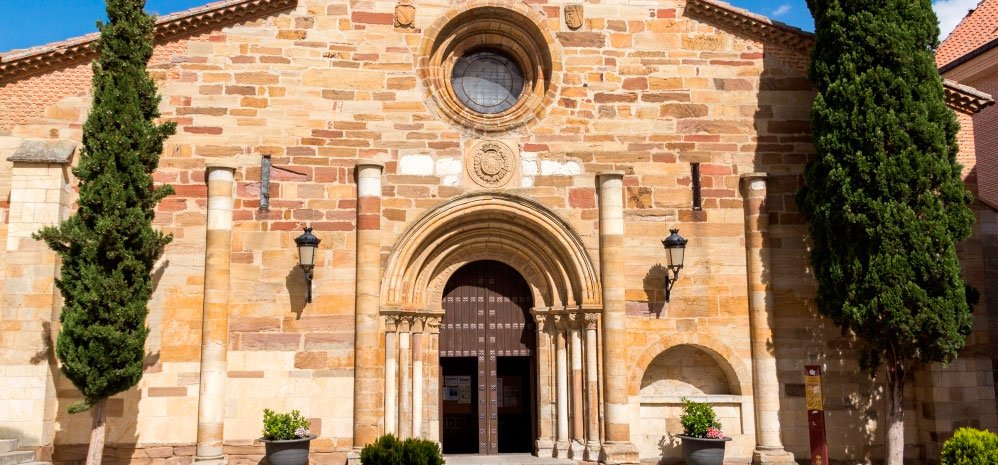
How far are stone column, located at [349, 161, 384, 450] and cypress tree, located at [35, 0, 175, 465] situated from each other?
249 cm

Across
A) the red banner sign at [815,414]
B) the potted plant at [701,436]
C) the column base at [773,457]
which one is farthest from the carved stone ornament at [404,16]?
the column base at [773,457]

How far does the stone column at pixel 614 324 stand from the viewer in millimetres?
10695

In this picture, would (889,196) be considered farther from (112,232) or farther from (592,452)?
(112,232)

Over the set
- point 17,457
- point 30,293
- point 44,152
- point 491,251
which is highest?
point 44,152

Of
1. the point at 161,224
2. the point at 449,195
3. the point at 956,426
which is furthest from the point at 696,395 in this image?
the point at 161,224

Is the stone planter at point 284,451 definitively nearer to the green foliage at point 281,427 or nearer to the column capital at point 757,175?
the green foliage at point 281,427

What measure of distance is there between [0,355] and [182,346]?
213 centimetres

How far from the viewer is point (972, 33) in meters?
18.0

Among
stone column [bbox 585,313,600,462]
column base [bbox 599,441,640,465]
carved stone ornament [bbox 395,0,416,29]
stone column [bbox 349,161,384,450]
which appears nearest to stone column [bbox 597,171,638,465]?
column base [bbox 599,441,640,465]

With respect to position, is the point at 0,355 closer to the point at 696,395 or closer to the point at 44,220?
the point at 44,220

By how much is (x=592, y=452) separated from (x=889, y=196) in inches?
201

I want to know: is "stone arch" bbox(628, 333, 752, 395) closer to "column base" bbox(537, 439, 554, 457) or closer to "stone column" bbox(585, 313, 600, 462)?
"stone column" bbox(585, 313, 600, 462)

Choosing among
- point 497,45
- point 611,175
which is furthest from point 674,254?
point 497,45

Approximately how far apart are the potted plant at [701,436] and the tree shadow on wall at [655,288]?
1.34 meters
